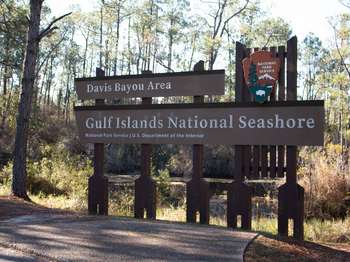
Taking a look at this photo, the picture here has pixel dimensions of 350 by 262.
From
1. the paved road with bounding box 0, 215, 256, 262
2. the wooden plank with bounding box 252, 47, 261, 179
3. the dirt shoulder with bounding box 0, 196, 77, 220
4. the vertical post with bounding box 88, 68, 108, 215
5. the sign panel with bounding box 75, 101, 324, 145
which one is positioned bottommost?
the paved road with bounding box 0, 215, 256, 262

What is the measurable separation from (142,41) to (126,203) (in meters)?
41.4

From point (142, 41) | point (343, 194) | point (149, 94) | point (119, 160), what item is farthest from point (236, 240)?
point (142, 41)

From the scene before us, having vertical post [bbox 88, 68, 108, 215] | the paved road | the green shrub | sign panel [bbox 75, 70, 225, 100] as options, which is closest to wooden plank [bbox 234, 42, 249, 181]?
sign panel [bbox 75, 70, 225, 100]

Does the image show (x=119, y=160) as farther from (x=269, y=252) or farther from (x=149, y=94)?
(x=269, y=252)

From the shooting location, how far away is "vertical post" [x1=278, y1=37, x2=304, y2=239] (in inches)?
275

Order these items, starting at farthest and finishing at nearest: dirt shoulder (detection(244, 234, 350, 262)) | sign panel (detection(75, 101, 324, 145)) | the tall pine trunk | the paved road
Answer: the tall pine trunk < sign panel (detection(75, 101, 324, 145)) < dirt shoulder (detection(244, 234, 350, 262)) < the paved road

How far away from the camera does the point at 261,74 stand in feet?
23.6

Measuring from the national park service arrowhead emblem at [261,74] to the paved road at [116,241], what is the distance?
2030 mm

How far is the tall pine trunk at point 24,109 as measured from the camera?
36.6ft

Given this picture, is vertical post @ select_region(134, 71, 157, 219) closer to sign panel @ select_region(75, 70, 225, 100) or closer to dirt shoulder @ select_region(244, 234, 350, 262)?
sign panel @ select_region(75, 70, 225, 100)

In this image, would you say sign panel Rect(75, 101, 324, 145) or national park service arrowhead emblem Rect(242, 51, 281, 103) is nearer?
sign panel Rect(75, 101, 324, 145)

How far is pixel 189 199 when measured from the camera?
7809 mm

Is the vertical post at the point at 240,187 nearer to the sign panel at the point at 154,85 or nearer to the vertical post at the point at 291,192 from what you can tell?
the sign panel at the point at 154,85

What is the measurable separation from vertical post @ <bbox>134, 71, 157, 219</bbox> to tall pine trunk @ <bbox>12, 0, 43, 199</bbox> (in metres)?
3.88
